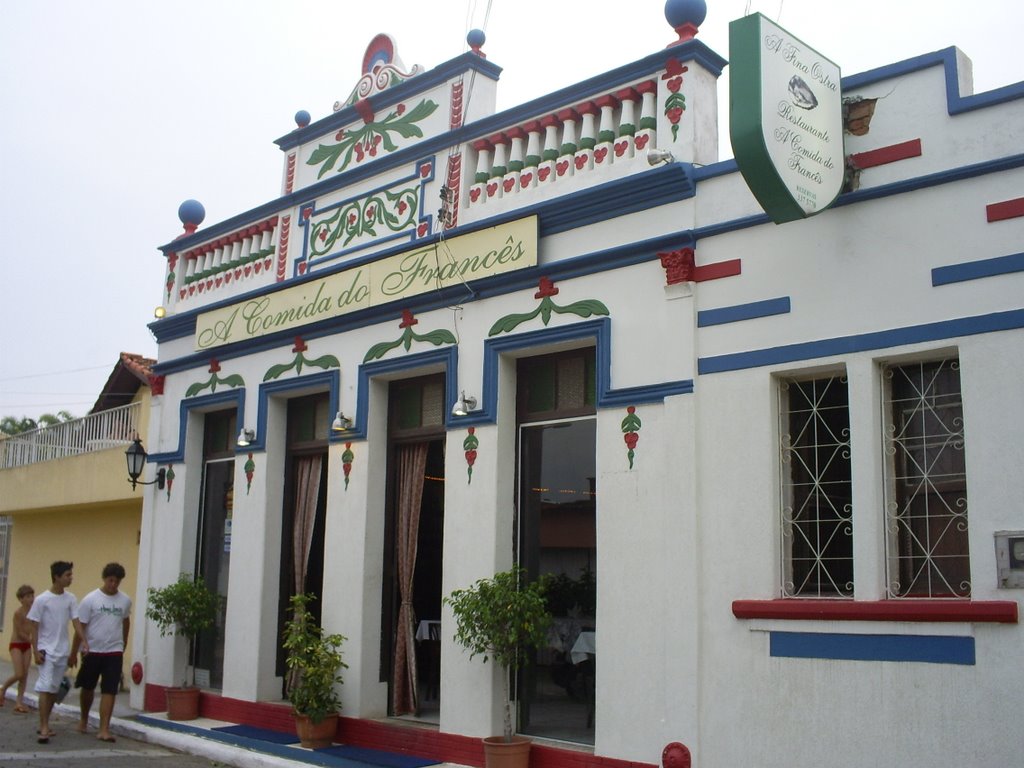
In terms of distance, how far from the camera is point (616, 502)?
842 cm

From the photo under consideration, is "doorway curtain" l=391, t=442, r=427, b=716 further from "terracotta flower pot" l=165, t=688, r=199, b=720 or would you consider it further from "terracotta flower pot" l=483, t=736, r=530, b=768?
"terracotta flower pot" l=165, t=688, r=199, b=720

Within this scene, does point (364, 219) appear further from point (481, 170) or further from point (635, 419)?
point (635, 419)

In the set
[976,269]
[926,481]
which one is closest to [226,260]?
[926,481]

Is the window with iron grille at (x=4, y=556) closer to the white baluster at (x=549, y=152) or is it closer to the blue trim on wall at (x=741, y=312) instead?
the white baluster at (x=549, y=152)

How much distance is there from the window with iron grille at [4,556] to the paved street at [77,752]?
10411 mm

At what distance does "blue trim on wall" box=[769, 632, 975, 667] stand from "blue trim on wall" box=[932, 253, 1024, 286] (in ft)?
7.05

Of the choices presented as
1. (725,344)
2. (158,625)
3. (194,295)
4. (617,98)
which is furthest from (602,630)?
(194,295)

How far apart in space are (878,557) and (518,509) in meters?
3.37

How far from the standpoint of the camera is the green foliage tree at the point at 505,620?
8523 millimetres

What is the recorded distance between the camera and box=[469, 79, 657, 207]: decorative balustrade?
889 cm

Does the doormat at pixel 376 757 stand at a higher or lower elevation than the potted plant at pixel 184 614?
lower

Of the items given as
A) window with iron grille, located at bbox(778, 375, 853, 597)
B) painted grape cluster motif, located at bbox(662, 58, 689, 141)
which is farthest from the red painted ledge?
painted grape cluster motif, located at bbox(662, 58, 689, 141)

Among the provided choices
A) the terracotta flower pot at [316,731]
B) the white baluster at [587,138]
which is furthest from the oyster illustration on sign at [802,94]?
the terracotta flower pot at [316,731]

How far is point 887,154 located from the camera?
7305 millimetres
